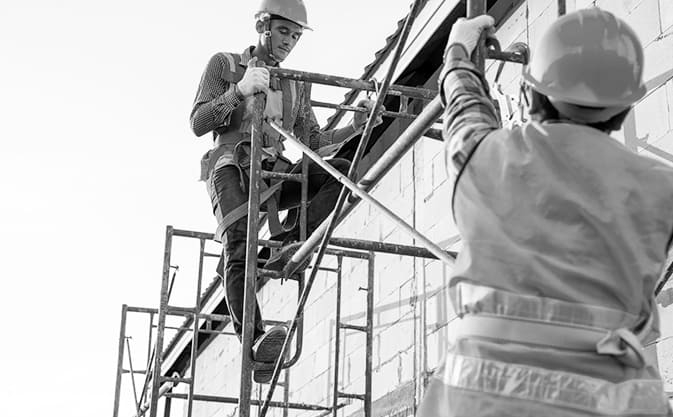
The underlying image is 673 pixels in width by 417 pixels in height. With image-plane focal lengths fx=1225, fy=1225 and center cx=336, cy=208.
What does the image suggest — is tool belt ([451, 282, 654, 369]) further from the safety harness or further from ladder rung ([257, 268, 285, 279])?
the safety harness

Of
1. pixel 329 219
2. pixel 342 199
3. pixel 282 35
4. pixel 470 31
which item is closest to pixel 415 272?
pixel 282 35

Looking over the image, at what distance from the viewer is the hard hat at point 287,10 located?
8.21 metres

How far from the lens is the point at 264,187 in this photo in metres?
8.10

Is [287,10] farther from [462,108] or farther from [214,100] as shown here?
[462,108]

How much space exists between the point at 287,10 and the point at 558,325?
5.65 meters

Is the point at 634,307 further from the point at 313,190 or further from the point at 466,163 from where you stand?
the point at 313,190

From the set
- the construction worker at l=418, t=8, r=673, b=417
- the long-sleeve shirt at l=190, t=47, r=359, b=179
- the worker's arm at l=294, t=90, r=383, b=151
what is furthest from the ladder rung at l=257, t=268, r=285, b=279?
the construction worker at l=418, t=8, r=673, b=417

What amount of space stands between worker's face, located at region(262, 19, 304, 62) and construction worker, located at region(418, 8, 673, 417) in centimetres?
527

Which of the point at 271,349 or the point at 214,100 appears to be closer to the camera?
the point at 271,349

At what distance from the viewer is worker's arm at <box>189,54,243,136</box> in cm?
780

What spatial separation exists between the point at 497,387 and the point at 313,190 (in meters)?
5.52

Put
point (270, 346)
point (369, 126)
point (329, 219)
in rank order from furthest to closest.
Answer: point (270, 346) → point (329, 219) → point (369, 126)

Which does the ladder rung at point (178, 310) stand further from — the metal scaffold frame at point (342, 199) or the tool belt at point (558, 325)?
the tool belt at point (558, 325)

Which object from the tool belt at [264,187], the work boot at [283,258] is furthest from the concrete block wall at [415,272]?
the work boot at [283,258]
